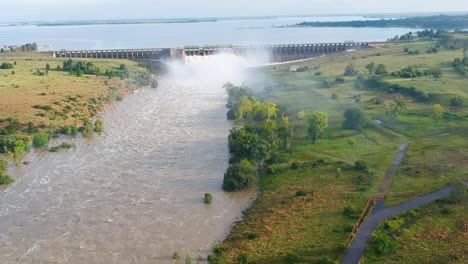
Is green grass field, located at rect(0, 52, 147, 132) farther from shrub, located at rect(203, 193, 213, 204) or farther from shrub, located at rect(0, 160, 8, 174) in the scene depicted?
shrub, located at rect(203, 193, 213, 204)

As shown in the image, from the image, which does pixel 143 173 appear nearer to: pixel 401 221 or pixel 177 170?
pixel 177 170

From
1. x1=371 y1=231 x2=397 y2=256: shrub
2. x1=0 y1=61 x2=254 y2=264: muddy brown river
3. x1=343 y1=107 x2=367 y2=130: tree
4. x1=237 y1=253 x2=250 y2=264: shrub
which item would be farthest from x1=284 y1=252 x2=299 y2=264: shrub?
x1=343 y1=107 x2=367 y2=130: tree

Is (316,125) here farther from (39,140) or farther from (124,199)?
(39,140)

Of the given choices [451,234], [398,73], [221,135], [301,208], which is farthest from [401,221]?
[398,73]

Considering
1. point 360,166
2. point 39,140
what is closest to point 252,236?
point 360,166

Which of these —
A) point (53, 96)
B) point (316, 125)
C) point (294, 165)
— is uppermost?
point (53, 96)

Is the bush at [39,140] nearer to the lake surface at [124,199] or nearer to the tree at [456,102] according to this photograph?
the lake surface at [124,199]
